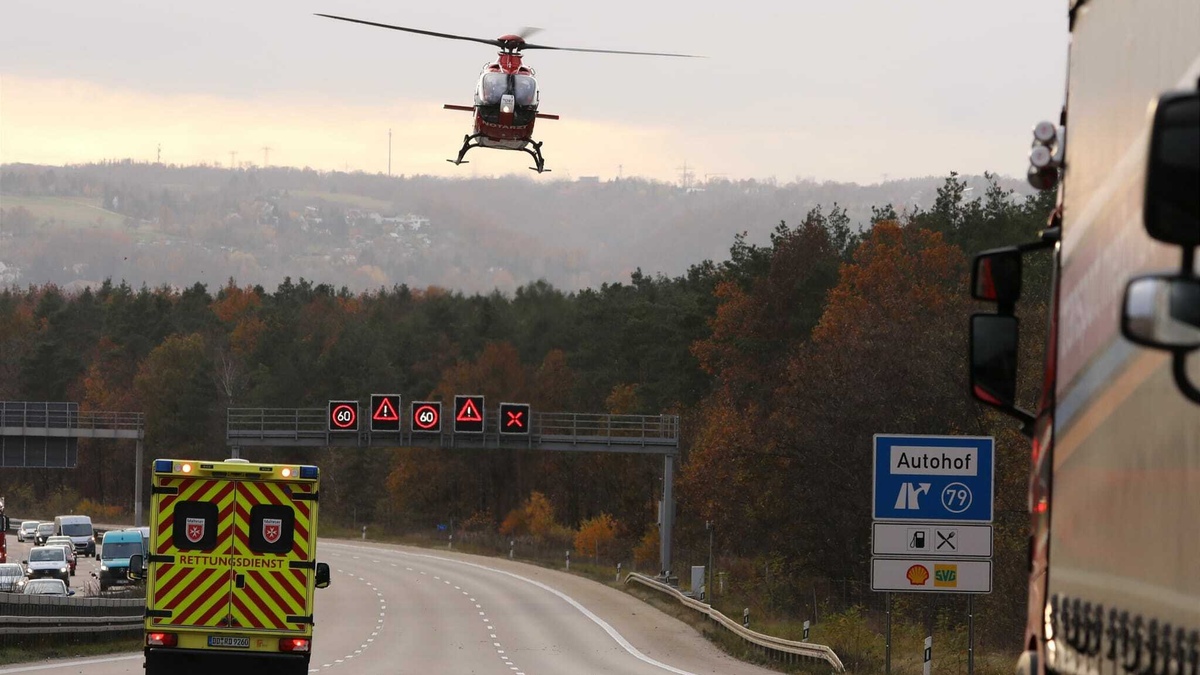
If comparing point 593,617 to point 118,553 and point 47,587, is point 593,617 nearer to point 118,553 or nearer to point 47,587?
point 47,587

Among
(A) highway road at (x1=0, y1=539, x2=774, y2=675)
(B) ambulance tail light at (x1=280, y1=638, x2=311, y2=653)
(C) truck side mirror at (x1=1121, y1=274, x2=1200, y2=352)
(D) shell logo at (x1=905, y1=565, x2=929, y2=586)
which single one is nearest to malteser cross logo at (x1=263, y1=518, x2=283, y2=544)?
(B) ambulance tail light at (x1=280, y1=638, x2=311, y2=653)

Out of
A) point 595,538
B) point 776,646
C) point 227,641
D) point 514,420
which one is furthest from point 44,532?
point 227,641

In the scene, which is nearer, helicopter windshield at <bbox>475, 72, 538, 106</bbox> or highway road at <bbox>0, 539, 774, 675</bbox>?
helicopter windshield at <bbox>475, 72, 538, 106</bbox>

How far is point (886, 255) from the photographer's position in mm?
79750

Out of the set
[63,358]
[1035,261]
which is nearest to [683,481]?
[1035,261]

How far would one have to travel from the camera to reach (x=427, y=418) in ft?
222

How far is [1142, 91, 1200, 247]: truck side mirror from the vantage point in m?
4.10

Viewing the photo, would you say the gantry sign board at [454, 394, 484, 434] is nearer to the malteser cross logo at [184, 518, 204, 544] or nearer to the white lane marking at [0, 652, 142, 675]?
the white lane marking at [0, 652, 142, 675]

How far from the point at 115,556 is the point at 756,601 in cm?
2514

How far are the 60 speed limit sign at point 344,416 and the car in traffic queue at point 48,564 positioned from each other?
1084cm

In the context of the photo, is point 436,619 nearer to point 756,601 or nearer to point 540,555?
point 756,601

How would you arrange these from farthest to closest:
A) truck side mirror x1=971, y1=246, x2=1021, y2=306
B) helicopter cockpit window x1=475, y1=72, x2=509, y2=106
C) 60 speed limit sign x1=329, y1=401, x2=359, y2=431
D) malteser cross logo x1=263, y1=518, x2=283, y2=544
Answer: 60 speed limit sign x1=329, y1=401, x2=359, y2=431, helicopter cockpit window x1=475, y1=72, x2=509, y2=106, malteser cross logo x1=263, y1=518, x2=283, y2=544, truck side mirror x1=971, y1=246, x2=1021, y2=306

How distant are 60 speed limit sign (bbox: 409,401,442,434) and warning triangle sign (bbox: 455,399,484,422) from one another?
91 centimetres

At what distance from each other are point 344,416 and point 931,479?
4548 centimetres
